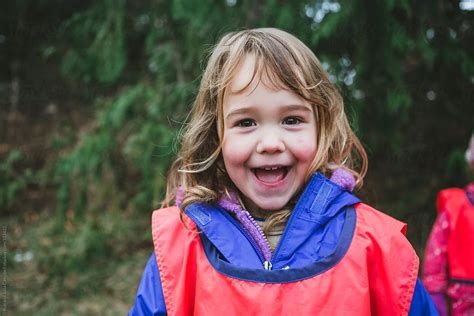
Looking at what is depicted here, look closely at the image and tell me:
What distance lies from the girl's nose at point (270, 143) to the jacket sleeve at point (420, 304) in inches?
26.9

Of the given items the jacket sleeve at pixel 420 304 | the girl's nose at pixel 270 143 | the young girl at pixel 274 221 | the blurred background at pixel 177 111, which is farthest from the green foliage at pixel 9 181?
the jacket sleeve at pixel 420 304

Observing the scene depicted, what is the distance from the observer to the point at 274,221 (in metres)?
1.70

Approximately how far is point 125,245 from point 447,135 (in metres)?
3.68

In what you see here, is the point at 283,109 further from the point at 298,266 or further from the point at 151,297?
the point at 151,297

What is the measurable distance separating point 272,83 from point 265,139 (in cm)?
20

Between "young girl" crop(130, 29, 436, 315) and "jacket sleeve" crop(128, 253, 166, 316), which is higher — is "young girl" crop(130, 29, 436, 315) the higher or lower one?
the higher one

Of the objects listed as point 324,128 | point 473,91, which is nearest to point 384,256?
point 324,128

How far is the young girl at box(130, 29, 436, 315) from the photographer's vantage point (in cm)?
147

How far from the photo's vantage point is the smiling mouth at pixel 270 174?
1.69 meters

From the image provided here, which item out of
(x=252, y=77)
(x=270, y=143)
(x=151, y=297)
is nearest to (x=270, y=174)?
(x=270, y=143)

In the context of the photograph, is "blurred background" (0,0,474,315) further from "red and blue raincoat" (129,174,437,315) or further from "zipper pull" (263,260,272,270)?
"zipper pull" (263,260,272,270)

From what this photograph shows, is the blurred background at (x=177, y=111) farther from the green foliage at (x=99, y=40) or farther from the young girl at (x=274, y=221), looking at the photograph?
the young girl at (x=274, y=221)

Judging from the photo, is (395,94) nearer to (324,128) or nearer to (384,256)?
(324,128)

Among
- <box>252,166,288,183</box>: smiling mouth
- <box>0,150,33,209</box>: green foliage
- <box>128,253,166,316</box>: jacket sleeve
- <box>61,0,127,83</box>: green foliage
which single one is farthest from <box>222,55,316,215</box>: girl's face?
<box>0,150,33,209</box>: green foliage
